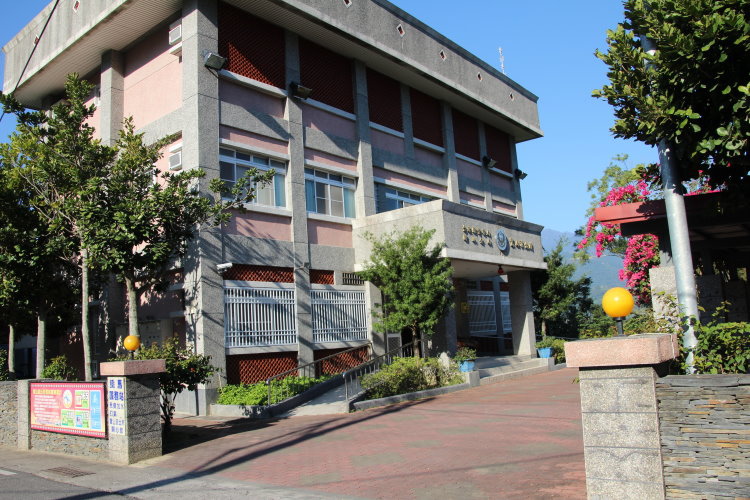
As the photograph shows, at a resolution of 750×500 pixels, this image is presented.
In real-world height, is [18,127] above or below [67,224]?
above

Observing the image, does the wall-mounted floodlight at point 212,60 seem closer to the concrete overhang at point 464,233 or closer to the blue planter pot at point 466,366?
the concrete overhang at point 464,233

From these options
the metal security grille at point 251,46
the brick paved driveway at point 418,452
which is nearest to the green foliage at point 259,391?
the brick paved driveway at point 418,452

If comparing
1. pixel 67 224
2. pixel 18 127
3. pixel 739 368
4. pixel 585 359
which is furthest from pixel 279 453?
pixel 18 127

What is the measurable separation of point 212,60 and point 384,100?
842 centimetres

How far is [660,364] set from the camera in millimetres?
5691

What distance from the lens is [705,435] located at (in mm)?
5352

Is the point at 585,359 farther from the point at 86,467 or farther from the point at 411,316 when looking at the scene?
the point at 411,316

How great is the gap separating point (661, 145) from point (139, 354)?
1085 cm

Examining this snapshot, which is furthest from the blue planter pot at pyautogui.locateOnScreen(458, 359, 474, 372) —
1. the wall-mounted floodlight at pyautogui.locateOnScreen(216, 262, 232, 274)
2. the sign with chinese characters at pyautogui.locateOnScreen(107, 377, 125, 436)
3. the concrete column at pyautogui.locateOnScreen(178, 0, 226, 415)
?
the sign with chinese characters at pyautogui.locateOnScreen(107, 377, 125, 436)

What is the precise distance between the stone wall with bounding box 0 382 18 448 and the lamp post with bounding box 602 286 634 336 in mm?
13395

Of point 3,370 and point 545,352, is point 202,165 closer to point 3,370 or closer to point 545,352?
point 3,370

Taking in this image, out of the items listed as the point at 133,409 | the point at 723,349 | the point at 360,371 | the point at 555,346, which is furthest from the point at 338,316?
the point at 723,349

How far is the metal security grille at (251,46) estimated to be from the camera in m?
18.6

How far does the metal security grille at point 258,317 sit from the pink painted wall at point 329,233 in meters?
2.33
